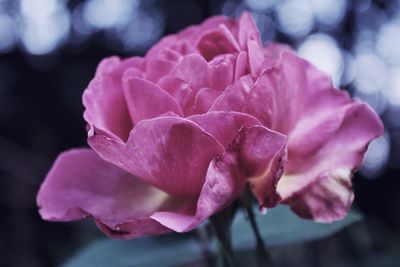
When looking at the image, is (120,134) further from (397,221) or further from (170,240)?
(397,221)

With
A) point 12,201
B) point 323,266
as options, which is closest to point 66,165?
point 323,266

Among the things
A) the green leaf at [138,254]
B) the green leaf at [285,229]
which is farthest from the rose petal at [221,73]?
the green leaf at [138,254]

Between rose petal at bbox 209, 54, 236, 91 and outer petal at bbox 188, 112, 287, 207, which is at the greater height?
rose petal at bbox 209, 54, 236, 91

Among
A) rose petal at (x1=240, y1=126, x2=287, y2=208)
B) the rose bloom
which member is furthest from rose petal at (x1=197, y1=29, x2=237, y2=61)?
rose petal at (x1=240, y1=126, x2=287, y2=208)

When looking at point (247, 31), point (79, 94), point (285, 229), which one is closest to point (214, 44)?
point (247, 31)

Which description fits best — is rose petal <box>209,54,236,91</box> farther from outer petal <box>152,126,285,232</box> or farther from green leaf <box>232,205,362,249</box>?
green leaf <box>232,205,362,249</box>
